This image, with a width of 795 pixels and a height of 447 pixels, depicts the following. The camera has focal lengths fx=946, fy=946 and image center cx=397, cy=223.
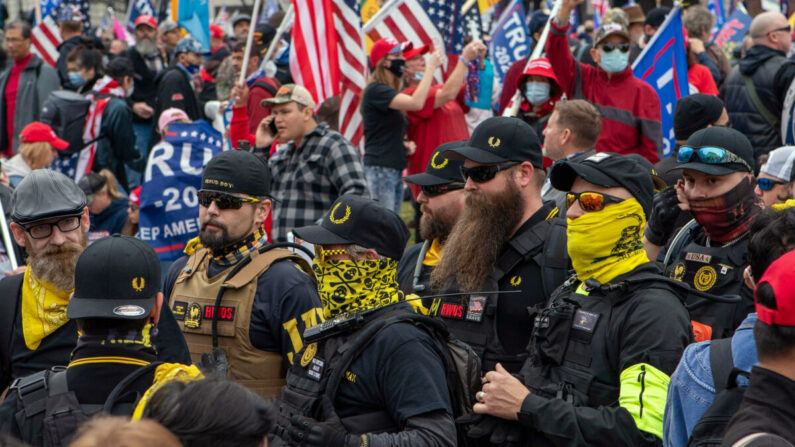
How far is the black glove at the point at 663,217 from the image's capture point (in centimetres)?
543

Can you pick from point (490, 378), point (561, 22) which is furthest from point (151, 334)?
point (561, 22)

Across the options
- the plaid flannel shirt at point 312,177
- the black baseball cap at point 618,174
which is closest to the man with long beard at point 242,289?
the black baseball cap at point 618,174

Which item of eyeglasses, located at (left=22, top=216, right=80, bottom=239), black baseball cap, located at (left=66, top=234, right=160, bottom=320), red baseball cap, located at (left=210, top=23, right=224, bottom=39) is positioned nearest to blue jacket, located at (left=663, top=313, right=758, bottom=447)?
black baseball cap, located at (left=66, top=234, right=160, bottom=320)

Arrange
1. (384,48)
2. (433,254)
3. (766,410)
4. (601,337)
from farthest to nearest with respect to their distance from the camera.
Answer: (384,48) < (433,254) < (601,337) < (766,410)

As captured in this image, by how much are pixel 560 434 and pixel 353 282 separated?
3.40 feet

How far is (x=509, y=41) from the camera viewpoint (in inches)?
548

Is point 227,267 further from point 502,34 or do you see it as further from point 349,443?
point 502,34

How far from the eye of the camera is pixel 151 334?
3.56 metres

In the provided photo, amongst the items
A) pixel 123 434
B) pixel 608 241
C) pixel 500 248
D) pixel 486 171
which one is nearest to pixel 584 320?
pixel 608 241

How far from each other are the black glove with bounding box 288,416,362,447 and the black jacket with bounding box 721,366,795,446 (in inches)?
54.4

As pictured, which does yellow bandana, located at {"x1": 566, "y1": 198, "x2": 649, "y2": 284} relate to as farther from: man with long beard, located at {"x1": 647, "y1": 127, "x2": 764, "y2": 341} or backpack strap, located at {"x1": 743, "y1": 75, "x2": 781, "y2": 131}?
backpack strap, located at {"x1": 743, "y1": 75, "x2": 781, "y2": 131}

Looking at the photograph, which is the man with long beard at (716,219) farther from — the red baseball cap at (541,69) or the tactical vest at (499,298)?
the red baseball cap at (541,69)

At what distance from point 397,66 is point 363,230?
551cm

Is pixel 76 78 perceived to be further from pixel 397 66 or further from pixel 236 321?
pixel 236 321
